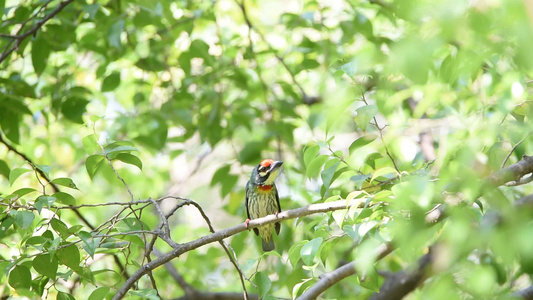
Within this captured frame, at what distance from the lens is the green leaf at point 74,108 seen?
15.8 feet

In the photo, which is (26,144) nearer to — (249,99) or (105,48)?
(105,48)

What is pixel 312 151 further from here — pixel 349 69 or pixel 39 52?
pixel 39 52

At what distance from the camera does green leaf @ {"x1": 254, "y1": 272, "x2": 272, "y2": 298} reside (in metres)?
2.91

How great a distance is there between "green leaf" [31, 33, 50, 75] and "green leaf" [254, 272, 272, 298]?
8.58 feet

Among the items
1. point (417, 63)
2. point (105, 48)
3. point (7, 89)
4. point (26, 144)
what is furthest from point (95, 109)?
point (417, 63)

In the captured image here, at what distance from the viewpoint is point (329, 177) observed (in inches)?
119

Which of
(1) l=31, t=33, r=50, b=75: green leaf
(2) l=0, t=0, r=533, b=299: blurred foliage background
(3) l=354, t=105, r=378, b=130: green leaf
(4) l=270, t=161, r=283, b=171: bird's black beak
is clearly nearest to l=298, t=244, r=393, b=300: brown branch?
(2) l=0, t=0, r=533, b=299: blurred foliage background

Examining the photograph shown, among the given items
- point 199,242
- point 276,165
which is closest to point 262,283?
point 199,242

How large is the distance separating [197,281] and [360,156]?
11.9 feet

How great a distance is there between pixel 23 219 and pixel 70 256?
29cm

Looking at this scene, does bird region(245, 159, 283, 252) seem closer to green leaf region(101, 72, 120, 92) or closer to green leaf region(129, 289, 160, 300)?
green leaf region(101, 72, 120, 92)

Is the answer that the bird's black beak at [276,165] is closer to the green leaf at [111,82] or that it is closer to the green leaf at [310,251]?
the green leaf at [111,82]

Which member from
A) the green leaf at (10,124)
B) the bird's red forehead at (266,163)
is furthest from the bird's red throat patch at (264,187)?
the green leaf at (10,124)

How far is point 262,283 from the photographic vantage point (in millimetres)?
2926
